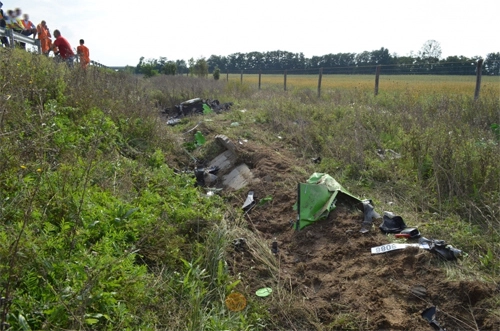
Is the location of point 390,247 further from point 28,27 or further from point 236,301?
point 28,27

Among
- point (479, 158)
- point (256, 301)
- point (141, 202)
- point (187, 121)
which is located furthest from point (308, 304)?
point (187, 121)

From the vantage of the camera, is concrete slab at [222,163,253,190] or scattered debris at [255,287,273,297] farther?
concrete slab at [222,163,253,190]

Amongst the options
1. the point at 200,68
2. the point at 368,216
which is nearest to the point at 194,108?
the point at 368,216

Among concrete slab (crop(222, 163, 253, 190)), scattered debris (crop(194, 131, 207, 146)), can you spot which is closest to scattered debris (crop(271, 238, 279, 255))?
concrete slab (crop(222, 163, 253, 190))

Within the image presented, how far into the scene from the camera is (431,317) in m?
2.78

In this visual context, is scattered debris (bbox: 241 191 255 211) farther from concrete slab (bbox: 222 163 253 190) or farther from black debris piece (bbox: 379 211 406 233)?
black debris piece (bbox: 379 211 406 233)

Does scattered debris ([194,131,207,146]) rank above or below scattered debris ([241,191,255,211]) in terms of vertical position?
above

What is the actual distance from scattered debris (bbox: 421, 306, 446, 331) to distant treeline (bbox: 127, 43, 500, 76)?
935 centimetres

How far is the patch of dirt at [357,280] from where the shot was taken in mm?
2803

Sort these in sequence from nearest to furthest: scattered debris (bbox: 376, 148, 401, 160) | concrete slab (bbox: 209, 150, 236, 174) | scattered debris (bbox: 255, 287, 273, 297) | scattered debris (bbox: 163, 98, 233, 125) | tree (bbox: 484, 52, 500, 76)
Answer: scattered debris (bbox: 255, 287, 273, 297) < scattered debris (bbox: 376, 148, 401, 160) < concrete slab (bbox: 209, 150, 236, 174) < tree (bbox: 484, 52, 500, 76) < scattered debris (bbox: 163, 98, 233, 125)

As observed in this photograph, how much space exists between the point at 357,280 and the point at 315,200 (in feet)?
4.41

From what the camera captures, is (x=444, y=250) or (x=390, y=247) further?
(x=390, y=247)

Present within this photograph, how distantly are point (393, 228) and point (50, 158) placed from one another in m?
3.55

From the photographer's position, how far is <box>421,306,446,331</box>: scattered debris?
8.89 ft
